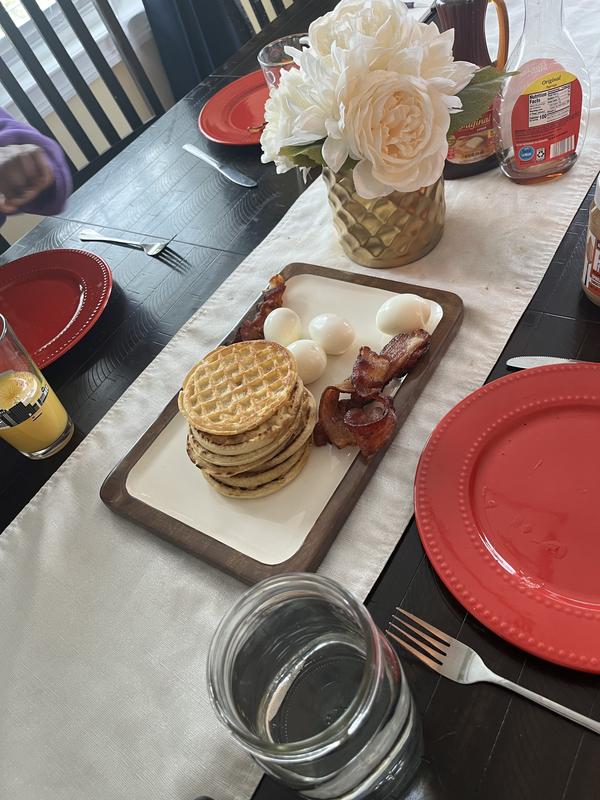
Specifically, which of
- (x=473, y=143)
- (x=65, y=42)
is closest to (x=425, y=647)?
(x=473, y=143)

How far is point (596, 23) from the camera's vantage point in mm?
1190

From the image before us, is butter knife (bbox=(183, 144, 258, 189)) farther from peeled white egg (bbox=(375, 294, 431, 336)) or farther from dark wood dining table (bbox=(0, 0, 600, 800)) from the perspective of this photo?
peeled white egg (bbox=(375, 294, 431, 336))

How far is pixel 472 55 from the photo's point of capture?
0.91 m

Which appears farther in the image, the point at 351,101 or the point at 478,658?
the point at 351,101

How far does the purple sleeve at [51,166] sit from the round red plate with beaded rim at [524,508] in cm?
103

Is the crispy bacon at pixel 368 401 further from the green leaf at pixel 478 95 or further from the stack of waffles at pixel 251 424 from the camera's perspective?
→ the green leaf at pixel 478 95

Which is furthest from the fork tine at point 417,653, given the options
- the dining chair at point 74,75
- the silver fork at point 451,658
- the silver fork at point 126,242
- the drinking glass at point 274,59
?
the dining chair at point 74,75

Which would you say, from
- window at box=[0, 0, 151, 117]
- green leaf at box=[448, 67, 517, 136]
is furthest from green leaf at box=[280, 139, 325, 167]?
window at box=[0, 0, 151, 117]

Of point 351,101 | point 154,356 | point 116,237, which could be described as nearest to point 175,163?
point 116,237

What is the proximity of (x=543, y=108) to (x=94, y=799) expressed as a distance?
95 centimetres

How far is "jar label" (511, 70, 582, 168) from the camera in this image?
85cm

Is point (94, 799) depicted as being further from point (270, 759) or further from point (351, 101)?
point (351, 101)

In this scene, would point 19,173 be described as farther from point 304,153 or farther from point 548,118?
point 548,118

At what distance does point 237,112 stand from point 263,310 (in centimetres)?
66
